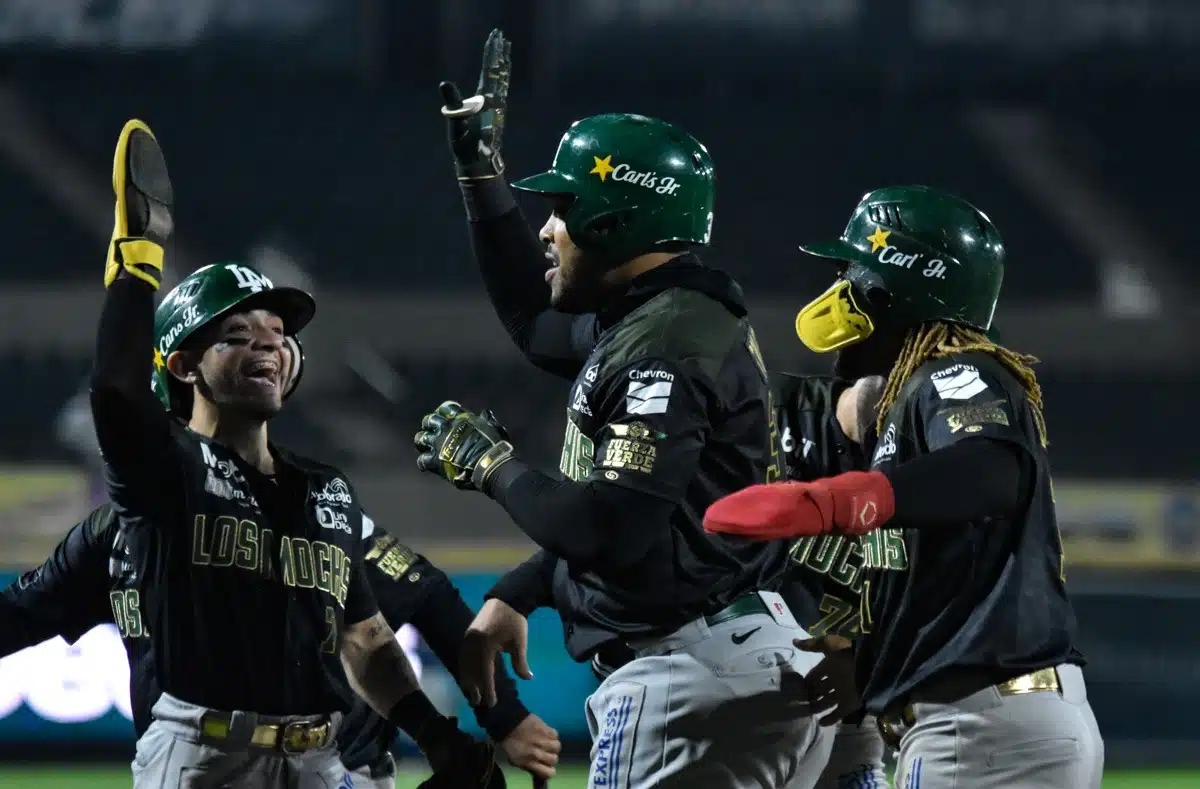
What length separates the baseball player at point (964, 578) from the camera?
3350 mm

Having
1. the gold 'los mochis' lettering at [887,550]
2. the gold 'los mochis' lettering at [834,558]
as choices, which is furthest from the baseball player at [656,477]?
the gold 'los mochis' lettering at [834,558]

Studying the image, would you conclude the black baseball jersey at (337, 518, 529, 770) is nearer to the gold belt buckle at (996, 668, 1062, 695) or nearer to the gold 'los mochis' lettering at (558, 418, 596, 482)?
the gold 'los mochis' lettering at (558, 418, 596, 482)

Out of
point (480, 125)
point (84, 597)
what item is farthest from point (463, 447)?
point (84, 597)

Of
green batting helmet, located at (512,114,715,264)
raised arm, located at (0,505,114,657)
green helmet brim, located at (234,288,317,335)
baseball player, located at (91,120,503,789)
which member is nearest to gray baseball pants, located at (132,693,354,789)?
baseball player, located at (91,120,503,789)

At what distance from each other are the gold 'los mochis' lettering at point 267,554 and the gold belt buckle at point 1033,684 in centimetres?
171

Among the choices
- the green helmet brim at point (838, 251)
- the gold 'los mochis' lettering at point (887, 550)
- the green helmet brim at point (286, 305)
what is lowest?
the gold 'los mochis' lettering at point (887, 550)

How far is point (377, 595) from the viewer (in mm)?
5074

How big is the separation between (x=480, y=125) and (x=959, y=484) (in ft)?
Result: 6.32

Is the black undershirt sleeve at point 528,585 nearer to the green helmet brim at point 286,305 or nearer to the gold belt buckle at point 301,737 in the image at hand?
the gold belt buckle at point 301,737

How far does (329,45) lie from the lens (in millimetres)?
17156

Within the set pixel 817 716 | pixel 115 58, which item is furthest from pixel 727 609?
pixel 115 58

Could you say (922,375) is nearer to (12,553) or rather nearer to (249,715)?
(249,715)

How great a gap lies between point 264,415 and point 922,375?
1.69 meters

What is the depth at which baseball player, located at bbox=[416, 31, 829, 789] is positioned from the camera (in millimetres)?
3562
